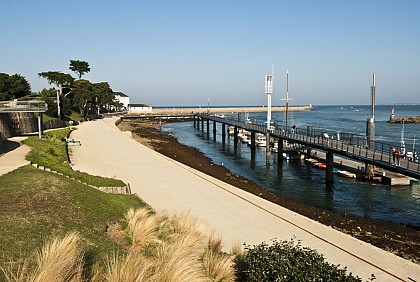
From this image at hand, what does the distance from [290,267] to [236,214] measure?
967 cm

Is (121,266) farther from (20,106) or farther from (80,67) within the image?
(80,67)

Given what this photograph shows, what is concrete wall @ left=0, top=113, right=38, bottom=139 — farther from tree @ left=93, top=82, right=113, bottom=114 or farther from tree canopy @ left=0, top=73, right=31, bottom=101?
tree @ left=93, top=82, right=113, bottom=114

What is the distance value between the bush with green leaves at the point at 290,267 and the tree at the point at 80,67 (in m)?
98.8

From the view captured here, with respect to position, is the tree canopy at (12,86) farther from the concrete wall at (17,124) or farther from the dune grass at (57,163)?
the dune grass at (57,163)

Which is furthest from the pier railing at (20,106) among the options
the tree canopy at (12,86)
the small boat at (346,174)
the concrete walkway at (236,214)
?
the small boat at (346,174)

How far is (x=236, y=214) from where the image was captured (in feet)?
52.1

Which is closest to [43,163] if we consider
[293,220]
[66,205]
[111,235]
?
[66,205]

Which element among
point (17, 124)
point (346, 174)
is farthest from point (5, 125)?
point (346, 174)

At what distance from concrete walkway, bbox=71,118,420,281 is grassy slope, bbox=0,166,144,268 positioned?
3236 mm

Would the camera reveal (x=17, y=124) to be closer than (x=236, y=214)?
No

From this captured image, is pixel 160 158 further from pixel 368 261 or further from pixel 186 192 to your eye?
pixel 368 261

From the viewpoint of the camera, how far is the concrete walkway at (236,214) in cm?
1091

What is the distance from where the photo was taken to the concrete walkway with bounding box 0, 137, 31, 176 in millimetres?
18406

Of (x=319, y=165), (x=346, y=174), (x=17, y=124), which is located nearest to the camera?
(x=346, y=174)
